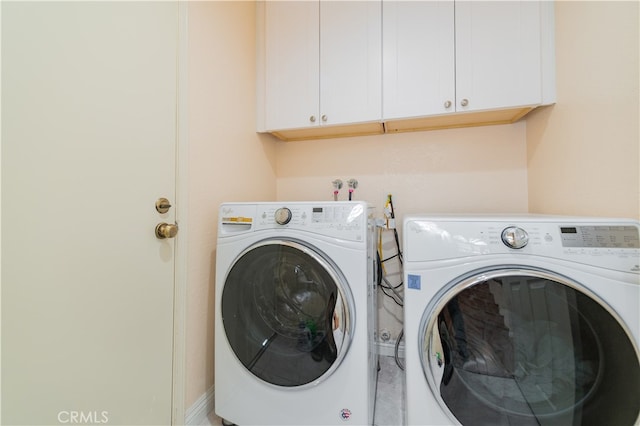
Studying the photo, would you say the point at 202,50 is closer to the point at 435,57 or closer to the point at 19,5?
the point at 19,5

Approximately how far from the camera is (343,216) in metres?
0.97

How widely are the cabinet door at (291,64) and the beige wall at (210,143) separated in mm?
129

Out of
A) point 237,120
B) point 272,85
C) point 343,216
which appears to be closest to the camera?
point 343,216

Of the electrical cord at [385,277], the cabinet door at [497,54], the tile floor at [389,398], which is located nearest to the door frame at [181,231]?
the tile floor at [389,398]

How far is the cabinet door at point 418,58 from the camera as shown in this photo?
1.33 meters

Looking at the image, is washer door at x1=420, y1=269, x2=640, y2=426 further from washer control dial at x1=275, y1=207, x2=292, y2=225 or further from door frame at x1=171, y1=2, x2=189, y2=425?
door frame at x1=171, y1=2, x2=189, y2=425

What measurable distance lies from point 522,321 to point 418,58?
4.23 feet

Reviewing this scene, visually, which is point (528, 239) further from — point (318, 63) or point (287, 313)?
point (318, 63)

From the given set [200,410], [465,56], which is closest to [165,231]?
[200,410]

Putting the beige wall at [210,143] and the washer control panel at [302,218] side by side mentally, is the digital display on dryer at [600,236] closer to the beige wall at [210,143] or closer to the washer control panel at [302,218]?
the washer control panel at [302,218]

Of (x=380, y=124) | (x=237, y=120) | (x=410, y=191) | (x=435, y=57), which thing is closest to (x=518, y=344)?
(x=410, y=191)

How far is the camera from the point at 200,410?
1.16 meters

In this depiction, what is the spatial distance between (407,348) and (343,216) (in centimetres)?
50

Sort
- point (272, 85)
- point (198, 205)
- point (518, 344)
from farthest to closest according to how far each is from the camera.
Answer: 1. point (272, 85)
2. point (198, 205)
3. point (518, 344)
